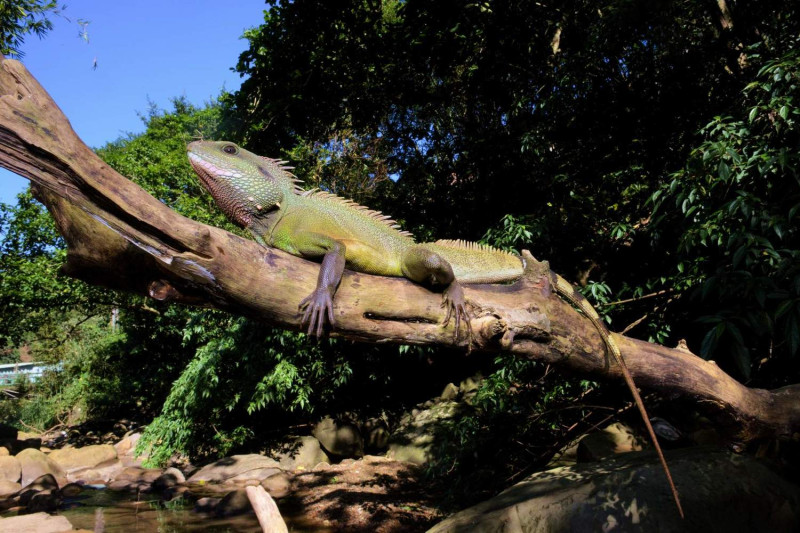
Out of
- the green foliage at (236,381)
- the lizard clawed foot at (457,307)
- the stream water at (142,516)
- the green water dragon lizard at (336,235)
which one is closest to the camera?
the lizard clawed foot at (457,307)

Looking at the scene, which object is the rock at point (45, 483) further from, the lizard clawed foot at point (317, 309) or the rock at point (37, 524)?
the lizard clawed foot at point (317, 309)

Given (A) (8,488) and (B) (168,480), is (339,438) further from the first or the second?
(A) (8,488)

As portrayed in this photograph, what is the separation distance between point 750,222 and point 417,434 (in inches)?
313

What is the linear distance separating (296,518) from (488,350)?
655cm

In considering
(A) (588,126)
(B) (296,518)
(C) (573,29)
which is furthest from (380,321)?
(B) (296,518)

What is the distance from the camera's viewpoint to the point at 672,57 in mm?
5801

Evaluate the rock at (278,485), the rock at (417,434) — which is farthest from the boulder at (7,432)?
the rock at (417,434)

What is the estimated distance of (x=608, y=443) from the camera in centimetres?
702

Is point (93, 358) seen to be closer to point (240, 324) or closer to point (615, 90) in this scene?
point (240, 324)

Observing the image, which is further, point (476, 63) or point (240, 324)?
point (240, 324)

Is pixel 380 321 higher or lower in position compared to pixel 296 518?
higher

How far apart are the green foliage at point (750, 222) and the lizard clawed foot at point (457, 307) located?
5.33 ft

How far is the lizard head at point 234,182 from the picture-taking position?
338 centimetres

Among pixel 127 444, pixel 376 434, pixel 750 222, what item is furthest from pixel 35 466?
pixel 750 222
